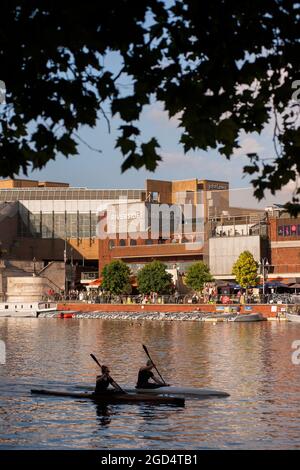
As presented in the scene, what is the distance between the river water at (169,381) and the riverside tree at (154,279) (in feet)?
158

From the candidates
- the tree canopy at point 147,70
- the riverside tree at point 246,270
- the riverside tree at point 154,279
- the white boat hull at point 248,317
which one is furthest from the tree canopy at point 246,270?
the tree canopy at point 147,70

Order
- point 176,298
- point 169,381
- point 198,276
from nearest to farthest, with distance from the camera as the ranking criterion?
point 169,381 → point 176,298 → point 198,276

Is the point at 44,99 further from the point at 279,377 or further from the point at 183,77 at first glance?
the point at 279,377

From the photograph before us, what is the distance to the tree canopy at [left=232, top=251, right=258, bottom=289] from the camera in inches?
5354

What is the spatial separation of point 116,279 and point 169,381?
333ft

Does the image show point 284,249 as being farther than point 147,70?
Yes

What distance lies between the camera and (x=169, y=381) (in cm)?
5166

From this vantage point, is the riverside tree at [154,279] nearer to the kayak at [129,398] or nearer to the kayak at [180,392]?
the kayak at [180,392]

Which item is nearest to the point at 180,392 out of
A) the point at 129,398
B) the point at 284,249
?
the point at 129,398

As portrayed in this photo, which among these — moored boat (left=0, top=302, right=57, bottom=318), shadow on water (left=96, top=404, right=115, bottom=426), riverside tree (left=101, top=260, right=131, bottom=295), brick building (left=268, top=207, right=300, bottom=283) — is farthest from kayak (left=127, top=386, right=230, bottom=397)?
riverside tree (left=101, top=260, right=131, bottom=295)

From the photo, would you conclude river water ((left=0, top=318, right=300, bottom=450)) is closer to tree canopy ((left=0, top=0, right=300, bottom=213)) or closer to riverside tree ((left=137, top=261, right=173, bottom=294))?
tree canopy ((left=0, top=0, right=300, bottom=213))

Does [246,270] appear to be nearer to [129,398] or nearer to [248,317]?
[248,317]

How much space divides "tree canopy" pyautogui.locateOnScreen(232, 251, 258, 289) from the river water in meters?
38.3

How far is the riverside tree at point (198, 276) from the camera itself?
145m
